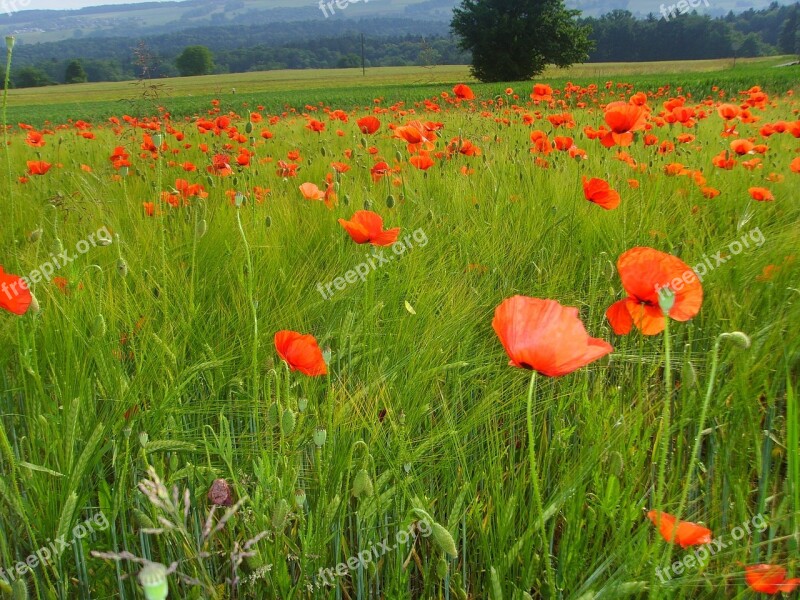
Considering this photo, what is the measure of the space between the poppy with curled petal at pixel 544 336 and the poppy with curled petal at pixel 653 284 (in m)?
0.18

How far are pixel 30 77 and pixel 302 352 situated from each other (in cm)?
5140

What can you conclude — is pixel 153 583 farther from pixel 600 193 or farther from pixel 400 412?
pixel 600 193

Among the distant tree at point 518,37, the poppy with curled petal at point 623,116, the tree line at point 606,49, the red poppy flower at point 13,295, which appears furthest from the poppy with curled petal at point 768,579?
the tree line at point 606,49

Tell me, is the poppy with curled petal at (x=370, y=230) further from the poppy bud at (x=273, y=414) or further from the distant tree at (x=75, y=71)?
the distant tree at (x=75, y=71)

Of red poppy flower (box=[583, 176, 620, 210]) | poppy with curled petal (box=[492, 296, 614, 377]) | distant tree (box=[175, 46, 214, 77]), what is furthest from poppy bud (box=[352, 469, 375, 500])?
distant tree (box=[175, 46, 214, 77])

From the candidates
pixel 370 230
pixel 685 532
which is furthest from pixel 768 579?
pixel 370 230

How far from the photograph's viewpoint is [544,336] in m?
0.63

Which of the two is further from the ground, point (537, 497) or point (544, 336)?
point (544, 336)

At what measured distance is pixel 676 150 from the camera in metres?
2.96

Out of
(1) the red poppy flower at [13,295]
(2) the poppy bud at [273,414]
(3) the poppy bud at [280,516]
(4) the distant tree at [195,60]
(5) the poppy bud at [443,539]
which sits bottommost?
(5) the poppy bud at [443,539]

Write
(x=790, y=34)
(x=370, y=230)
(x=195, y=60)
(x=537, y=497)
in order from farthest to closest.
Answer: (x=790, y=34) < (x=195, y=60) < (x=370, y=230) < (x=537, y=497)

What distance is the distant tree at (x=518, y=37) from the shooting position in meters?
26.0

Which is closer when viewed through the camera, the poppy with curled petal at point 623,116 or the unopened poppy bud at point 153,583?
the unopened poppy bud at point 153,583

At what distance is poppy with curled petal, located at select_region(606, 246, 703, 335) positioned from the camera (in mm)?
781
